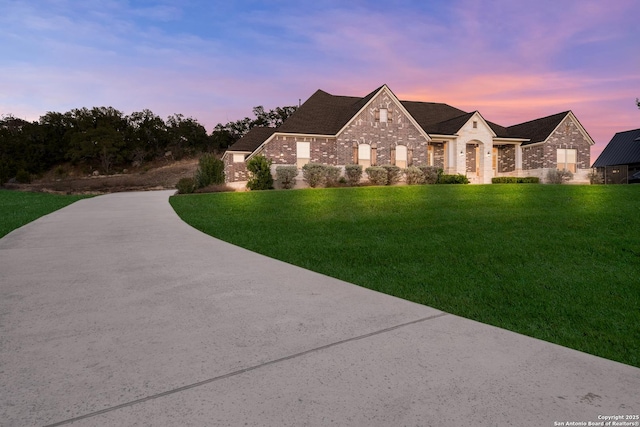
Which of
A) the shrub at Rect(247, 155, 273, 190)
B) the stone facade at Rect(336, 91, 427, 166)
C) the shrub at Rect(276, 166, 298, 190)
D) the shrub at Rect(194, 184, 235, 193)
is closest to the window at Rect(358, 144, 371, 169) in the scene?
the stone facade at Rect(336, 91, 427, 166)

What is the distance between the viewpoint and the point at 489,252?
21.4 feet

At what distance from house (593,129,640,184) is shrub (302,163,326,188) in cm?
3090

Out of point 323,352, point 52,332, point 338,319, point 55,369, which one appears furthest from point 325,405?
point 52,332

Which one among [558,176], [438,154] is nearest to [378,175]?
[438,154]

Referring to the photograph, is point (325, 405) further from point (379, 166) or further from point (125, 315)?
point (379, 166)

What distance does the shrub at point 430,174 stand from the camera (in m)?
27.3

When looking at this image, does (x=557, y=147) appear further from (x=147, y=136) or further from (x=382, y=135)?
(x=147, y=136)

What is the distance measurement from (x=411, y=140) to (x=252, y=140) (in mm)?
14427

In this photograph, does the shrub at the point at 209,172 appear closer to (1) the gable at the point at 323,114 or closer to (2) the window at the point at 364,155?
(1) the gable at the point at 323,114

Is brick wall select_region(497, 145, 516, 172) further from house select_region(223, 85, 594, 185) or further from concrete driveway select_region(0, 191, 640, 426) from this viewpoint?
concrete driveway select_region(0, 191, 640, 426)

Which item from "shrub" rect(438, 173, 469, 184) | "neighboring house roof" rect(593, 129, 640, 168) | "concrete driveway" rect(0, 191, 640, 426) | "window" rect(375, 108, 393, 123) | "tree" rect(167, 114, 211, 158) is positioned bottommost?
"concrete driveway" rect(0, 191, 640, 426)

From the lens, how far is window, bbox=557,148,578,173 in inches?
1223

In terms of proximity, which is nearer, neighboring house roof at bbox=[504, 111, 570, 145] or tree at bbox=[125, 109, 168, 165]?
neighboring house roof at bbox=[504, 111, 570, 145]

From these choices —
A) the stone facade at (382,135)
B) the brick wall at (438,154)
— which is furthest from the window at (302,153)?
the brick wall at (438,154)
